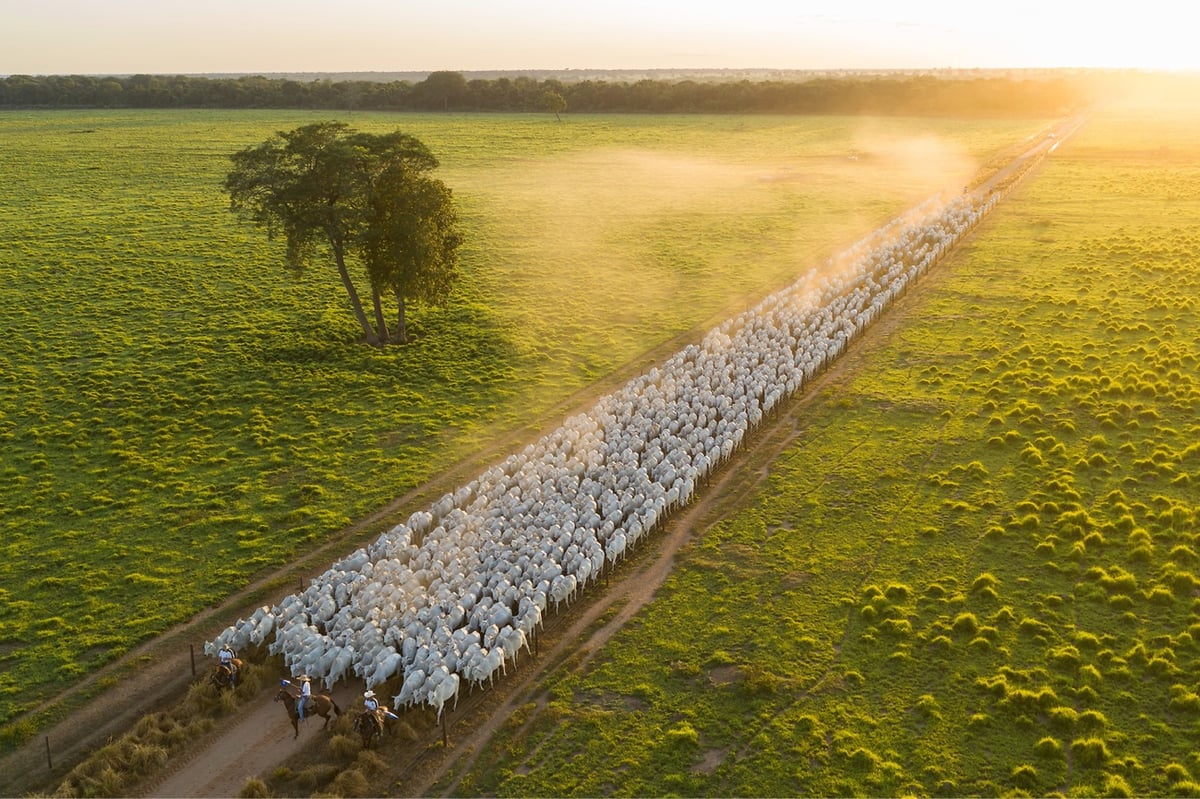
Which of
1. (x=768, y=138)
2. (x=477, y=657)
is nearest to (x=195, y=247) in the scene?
(x=477, y=657)

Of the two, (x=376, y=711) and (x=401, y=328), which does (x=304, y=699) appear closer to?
(x=376, y=711)

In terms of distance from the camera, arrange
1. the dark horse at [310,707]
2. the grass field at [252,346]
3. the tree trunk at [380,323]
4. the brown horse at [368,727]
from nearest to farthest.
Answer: the brown horse at [368,727] < the dark horse at [310,707] < the grass field at [252,346] < the tree trunk at [380,323]

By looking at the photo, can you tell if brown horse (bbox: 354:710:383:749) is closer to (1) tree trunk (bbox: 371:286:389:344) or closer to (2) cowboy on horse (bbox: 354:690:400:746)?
(2) cowboy on horse (bbox: 354:690:400:746)

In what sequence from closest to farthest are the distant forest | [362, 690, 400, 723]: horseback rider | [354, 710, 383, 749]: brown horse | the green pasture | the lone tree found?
the green pasture, [354, 710, 383, 749]: brown horse, [362, 690, 400, 723]: horseback rider, the lone tree, the distant forest

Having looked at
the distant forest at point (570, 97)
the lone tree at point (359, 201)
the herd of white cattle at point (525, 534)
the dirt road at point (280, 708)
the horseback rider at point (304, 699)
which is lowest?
the dirt road at point (280, 708)

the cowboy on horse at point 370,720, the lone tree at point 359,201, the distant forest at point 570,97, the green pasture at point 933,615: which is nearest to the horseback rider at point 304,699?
the cowboy on horse at point 370,720

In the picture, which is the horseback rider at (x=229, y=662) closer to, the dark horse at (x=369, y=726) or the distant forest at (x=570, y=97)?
the dark horse at (x=369, y=726)

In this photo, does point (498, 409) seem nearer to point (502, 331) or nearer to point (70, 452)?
point (502, 331)

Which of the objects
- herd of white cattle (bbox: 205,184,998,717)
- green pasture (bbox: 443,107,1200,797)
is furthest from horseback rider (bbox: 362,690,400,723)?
green pasture (bbox: 443,107,1200,797)

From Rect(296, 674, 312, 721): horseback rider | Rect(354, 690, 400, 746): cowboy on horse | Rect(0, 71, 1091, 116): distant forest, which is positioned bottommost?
Rect(354, 690, 400, 746): cowboy on horse
